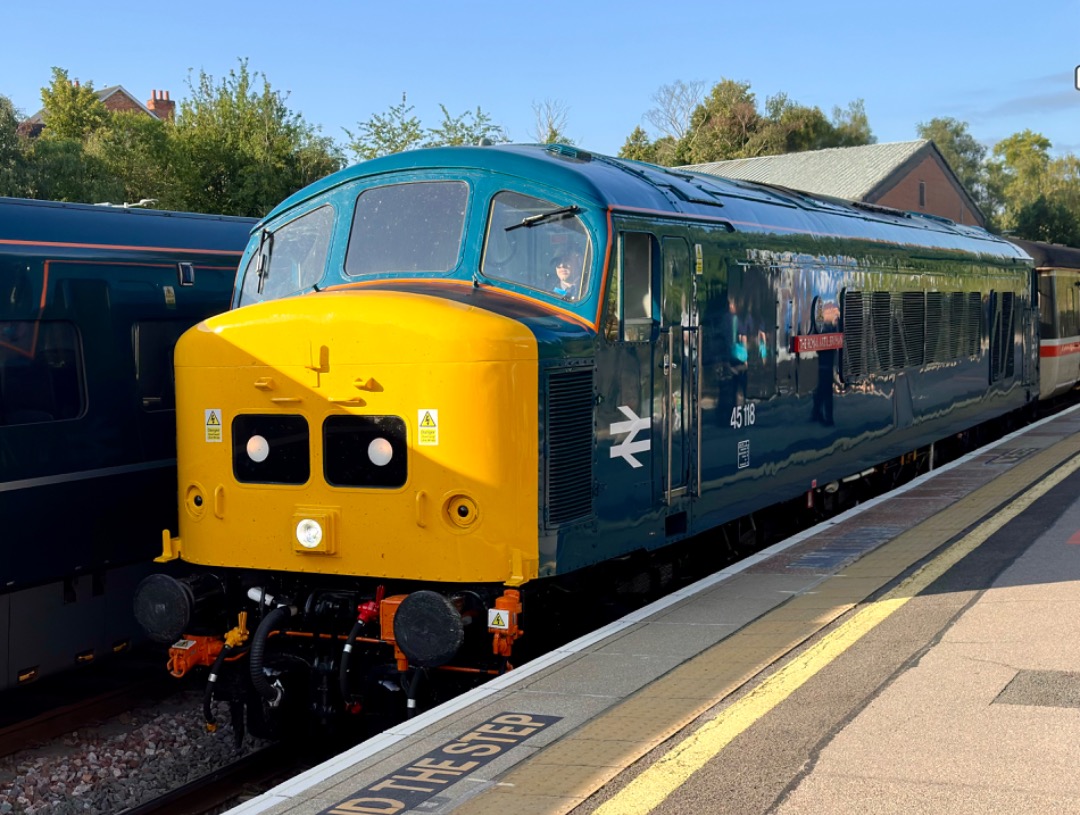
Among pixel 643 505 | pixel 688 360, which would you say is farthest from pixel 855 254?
pixel 643 505

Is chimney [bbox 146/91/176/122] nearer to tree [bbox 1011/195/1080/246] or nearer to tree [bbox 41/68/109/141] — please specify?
tree [bbox 41/68/109/141]

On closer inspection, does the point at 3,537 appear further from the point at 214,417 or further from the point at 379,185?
the point at 379,185

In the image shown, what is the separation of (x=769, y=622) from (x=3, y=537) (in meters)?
4.78

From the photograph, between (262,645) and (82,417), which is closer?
(262,645)

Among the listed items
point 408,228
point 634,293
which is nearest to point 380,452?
point 408,228

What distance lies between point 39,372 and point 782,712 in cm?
541

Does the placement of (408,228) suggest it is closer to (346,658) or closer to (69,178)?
(346,658)

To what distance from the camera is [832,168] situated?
5047cm

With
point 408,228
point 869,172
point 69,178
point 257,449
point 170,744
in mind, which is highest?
point 869,172

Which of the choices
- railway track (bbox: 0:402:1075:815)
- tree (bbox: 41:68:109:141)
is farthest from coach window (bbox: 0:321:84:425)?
tree (bbox: 41:68:109:141)

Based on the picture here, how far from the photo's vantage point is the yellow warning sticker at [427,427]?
6.45 meters

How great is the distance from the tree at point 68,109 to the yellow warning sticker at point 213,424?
48.3 metres

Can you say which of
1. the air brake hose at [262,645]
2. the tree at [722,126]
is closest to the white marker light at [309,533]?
the air brake hose at [262,645]

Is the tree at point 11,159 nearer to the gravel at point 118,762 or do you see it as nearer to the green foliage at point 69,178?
the green foliage at point 69,178
